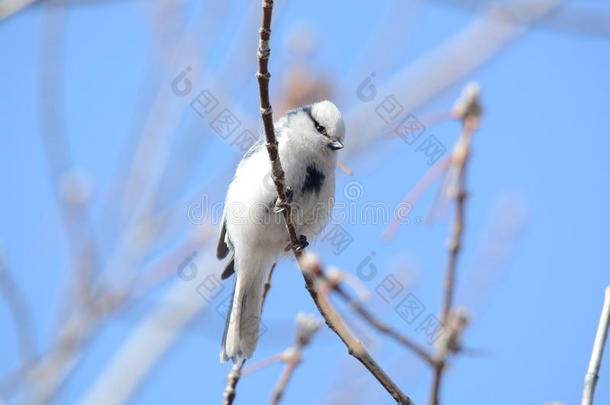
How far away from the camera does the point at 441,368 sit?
5.69 ft

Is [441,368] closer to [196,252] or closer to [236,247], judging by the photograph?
[236,247]

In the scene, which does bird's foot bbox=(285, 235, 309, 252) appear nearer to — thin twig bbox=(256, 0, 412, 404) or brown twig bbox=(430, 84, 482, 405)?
thin twig bbox=(256, 0, 412, 404)

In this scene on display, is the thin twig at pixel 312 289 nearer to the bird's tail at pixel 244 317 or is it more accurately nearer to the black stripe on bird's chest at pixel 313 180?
the black stripe on bird's chest at pixel 313 180

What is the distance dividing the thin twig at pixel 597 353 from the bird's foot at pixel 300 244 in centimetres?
109

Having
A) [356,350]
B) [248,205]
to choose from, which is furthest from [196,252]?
[356,350]

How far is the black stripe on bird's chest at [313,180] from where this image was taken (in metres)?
3.15

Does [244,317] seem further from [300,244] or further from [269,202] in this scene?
[300,244]

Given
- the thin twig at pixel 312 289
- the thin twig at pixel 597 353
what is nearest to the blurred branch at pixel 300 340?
the thin twig at pixel 312 289

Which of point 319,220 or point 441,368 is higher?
point 319,220

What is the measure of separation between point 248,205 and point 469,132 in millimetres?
1500

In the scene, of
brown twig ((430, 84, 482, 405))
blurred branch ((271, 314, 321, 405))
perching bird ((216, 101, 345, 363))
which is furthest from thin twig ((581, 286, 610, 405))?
perching bird ((216, 101, 345, 363))

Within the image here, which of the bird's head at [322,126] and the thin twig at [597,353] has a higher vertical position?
the bird's head at [322,126]

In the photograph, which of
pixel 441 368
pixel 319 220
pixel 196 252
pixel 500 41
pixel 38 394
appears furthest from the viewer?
pixel 196 252

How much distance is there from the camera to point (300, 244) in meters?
2.59
